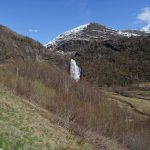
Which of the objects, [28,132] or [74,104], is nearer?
[28,132]

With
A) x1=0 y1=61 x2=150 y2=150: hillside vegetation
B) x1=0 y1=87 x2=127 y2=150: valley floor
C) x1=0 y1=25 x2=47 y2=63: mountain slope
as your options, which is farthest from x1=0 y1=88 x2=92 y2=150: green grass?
x1=0 y1=25 x2=47 y2=63: mountain slope

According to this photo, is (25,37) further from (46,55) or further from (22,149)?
(22,149)

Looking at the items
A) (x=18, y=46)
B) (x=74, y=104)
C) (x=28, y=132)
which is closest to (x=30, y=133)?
(x=28, y=132)

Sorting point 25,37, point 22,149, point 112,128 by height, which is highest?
point 25,37

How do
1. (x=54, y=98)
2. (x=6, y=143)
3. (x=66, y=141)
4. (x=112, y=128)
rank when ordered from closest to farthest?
(x=6, y=143)
(x=66, y=141)
(x=112, y=128)
(x=54, y=98)

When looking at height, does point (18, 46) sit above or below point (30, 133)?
above

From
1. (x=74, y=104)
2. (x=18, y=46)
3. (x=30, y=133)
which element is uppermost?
(x=18, y=46)

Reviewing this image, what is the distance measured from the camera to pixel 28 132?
22.3 metres

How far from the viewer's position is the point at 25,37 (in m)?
179

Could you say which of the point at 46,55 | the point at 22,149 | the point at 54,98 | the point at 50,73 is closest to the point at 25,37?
the point at 46,55

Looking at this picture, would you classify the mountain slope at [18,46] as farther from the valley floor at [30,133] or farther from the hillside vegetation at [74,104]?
the valley floor at [30,133]

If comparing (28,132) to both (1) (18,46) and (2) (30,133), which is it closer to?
(2) (30,133)

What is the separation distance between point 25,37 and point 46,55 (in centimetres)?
1710

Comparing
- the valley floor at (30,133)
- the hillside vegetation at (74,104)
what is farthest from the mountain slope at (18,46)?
the valley floor at (30,133)
